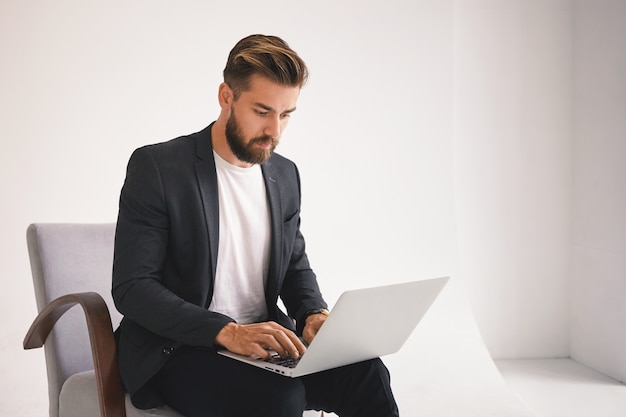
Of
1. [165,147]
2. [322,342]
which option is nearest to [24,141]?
[165,147]

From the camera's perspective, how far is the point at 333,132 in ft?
13.4

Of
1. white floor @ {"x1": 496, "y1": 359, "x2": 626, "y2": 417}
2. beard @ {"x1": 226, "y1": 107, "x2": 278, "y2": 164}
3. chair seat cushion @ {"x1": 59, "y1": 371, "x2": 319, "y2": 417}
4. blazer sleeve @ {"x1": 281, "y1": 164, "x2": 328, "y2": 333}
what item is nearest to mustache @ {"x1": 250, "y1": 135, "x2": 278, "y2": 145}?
beard @ {"x1": 226, "y1": 107, "x2": 278, "y2": 164}

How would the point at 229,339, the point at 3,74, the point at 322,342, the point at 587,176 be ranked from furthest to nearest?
the point at 587,176 < the point at 3,74 < the point at 229,339 < the point at 322,342

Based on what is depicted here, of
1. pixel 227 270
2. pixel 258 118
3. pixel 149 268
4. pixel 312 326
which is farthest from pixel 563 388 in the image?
pixel 149 268

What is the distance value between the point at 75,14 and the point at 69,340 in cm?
187

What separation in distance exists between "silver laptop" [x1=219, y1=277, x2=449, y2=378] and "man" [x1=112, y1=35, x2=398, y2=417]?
0.06 m

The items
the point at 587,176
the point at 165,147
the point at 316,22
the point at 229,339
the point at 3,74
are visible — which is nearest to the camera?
the point at 229,339

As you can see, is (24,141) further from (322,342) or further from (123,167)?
(322,342)

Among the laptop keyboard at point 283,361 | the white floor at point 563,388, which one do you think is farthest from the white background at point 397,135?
the laptop keyboard at point 283,361

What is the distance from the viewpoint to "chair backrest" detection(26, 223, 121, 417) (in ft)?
7.29

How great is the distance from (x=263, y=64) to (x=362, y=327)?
0.73 m

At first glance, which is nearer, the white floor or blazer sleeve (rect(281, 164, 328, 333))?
blazer sleeve (rect(281, 164, 328, 333))

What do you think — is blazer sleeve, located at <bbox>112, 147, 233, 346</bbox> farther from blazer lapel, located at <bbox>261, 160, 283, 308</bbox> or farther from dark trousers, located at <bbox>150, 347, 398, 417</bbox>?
blazer lapel, located at <bbox>261, 160, 283, 308</bbox>

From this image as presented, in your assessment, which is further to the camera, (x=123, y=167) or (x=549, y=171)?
(x=549, y=171)
